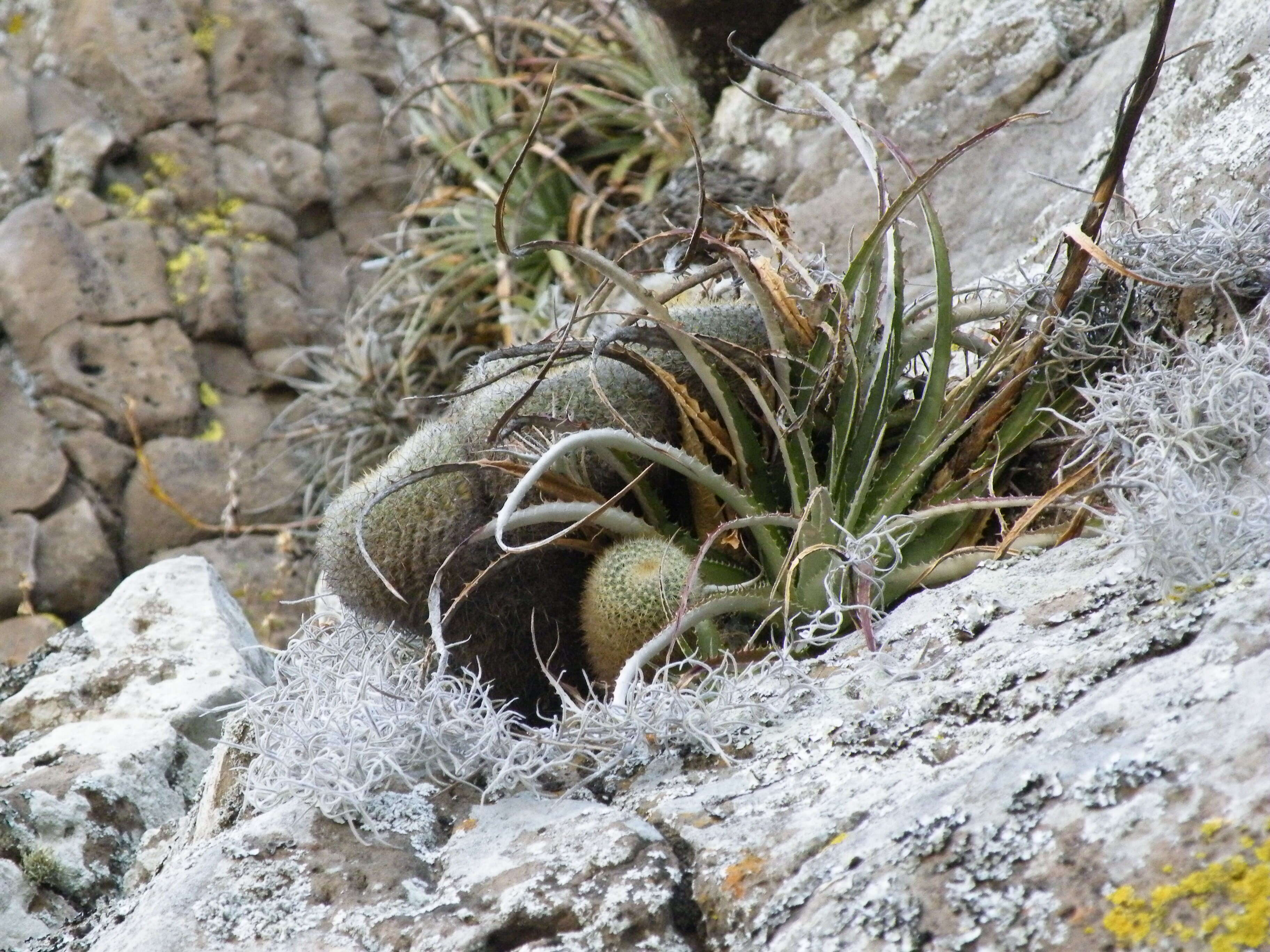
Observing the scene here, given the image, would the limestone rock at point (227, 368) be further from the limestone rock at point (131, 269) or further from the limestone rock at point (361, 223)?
the limestone rock at point (361, 223)

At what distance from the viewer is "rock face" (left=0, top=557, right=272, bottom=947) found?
4.76 feet

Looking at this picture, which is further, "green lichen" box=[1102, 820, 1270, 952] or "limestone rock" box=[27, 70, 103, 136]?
"limestone rock" box=[27, 70, 103, 136]

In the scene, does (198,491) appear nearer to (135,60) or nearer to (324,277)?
(324,277)

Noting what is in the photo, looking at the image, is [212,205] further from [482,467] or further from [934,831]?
[934,831]

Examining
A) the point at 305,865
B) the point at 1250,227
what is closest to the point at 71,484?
the point at 305,865

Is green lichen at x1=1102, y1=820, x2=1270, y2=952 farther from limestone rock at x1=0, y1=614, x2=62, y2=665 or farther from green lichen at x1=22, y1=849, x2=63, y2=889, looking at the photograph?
limestone rock at x1=0, y1=614, x2=62, y2=665

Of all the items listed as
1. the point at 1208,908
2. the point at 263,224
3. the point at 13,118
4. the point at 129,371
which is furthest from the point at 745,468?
the point at 13,118

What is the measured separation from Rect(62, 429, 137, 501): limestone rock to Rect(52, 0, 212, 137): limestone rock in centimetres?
93

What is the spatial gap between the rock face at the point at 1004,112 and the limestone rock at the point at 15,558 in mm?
1922

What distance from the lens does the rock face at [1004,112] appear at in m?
1.59

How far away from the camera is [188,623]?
188 cm

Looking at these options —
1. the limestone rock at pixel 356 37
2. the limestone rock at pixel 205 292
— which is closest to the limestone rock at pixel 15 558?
the limestone rock at pixel 205 292

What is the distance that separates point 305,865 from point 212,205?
3.02m

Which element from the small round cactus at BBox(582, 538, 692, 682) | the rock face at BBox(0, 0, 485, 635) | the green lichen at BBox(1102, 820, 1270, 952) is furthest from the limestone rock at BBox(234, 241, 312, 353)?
the green lichen at BBox(1102, 820, 1270, 952)
